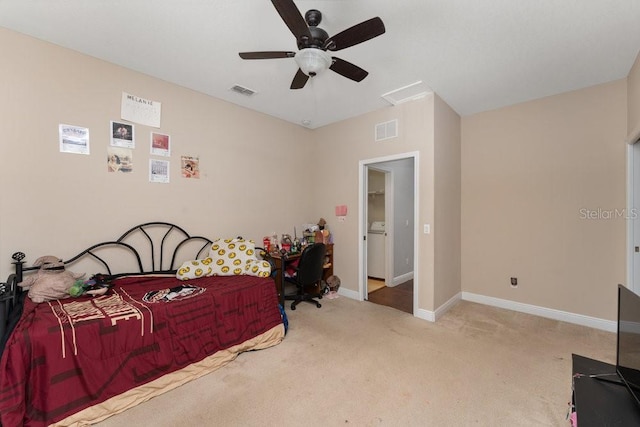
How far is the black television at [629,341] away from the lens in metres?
1.10

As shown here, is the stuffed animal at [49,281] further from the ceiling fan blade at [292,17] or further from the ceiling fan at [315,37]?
the ceiling fan blade at [292,17]

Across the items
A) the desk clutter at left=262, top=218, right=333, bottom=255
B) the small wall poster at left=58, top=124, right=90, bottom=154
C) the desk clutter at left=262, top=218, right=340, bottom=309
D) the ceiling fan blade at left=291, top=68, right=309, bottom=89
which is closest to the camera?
the ceiling fan blade at left=291, top=68, right=309, bottom=89

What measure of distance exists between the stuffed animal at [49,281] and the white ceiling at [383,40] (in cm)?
183

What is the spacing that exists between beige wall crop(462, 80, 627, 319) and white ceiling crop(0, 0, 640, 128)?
397mm

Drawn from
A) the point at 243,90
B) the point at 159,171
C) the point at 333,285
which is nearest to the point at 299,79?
the point at 243,90

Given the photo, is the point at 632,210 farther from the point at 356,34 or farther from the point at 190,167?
the point at 190,167

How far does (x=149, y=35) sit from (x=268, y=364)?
296cm

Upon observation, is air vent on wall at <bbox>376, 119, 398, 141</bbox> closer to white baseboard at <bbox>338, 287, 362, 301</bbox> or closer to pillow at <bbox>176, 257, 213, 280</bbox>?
white baseboard at <bbox>338, 287, 362, 301</bbox>

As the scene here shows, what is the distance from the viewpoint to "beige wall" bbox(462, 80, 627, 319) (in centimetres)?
300

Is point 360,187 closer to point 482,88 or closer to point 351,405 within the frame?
point 482,88

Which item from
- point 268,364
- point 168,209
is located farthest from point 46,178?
point 268,364

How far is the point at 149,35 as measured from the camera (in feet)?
7.43

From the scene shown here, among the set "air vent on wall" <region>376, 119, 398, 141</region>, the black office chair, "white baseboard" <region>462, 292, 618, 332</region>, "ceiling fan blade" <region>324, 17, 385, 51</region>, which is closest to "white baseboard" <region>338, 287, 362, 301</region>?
the black office chair

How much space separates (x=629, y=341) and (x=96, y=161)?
12.7ft
